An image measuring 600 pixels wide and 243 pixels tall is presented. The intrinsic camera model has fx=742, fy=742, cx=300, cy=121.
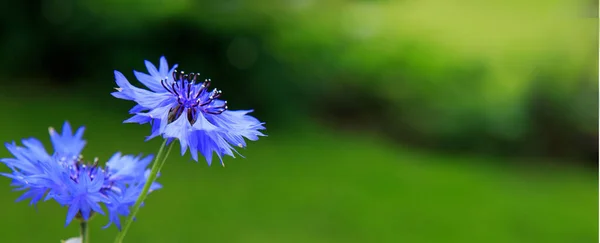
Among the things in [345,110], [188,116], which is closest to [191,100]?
[188,116]

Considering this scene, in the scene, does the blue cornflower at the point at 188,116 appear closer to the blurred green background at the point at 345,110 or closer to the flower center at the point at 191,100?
the flower center at the point at 191,100

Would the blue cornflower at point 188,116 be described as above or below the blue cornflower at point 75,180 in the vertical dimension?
above

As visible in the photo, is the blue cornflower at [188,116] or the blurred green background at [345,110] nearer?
the blue cornflower at [188,116]

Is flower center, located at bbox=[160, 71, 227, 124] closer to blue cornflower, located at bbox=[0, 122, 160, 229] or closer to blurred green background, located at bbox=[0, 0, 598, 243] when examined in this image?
blue cornflower, located at bbox=[0, 122, 160, 229]

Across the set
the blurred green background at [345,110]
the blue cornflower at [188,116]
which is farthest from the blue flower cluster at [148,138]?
the blurred green background at [345,110]

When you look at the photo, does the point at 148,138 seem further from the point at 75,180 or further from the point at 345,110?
the point at 345,110
